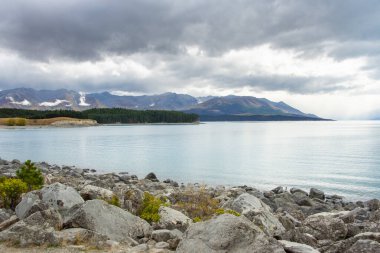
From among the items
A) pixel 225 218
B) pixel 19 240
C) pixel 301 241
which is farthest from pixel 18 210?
pixel 301 241

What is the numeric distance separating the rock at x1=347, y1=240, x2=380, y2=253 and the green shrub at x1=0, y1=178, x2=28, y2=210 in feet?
46.3

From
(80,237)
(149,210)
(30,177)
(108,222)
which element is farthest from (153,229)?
(30,177)

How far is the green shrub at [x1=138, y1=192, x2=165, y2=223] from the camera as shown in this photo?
15.5 meters

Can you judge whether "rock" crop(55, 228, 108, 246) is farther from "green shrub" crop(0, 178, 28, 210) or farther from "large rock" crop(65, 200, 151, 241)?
"green shrub" crop(0, 178, 28, 210)

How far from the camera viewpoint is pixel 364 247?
9859 mm

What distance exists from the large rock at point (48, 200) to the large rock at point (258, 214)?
23.7 feet

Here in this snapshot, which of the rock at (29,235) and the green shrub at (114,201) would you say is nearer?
the rock at (29,235)

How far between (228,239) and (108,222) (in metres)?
5.37

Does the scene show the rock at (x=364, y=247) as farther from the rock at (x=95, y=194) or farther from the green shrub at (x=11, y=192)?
the green shrub at (x=11, y=192)

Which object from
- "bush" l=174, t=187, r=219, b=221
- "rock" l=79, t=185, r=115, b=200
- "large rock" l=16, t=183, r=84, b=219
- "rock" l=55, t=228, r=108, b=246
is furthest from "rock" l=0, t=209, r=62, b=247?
"bush" l=174, t=187, r=219, b=221

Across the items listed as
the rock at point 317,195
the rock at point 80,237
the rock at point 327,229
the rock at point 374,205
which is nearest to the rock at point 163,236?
the rock at point 80,237

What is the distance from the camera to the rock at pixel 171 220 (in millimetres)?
15031

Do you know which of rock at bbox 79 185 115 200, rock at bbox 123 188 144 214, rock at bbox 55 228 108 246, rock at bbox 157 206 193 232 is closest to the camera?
rock at bbox 55 228 108 246

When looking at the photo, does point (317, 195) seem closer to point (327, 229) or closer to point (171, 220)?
point (327, 229)
